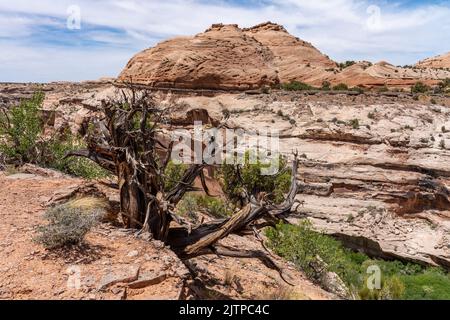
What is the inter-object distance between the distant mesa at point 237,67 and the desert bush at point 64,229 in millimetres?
21699

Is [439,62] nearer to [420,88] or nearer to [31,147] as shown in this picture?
[420,88]

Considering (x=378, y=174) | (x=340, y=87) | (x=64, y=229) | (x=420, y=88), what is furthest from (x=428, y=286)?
(x=340, y=87)

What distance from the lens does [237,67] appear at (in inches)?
1139

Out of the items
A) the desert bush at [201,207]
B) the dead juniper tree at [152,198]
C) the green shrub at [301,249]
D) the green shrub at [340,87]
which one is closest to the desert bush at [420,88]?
the green shrub at [340,87]

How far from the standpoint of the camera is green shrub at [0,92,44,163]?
10.9m

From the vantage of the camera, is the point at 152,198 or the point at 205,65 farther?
the point at 205,65

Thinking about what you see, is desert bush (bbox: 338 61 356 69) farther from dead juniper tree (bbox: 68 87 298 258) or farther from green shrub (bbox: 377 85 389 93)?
dead juniper tree (bbox: 68 87 298 258)

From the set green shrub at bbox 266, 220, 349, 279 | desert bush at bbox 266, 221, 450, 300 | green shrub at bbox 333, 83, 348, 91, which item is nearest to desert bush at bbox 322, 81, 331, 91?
green shrub at bbox 333, 83, 348, 91

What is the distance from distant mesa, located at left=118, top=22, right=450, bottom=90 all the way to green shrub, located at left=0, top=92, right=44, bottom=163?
14.6 metres

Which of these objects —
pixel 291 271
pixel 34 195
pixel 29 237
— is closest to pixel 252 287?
pixel 291 271

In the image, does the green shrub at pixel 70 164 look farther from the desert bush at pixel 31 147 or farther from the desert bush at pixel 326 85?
the desert bush at pixel 326 85

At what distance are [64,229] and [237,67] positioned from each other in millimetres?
25473

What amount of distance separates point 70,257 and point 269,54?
30.2m

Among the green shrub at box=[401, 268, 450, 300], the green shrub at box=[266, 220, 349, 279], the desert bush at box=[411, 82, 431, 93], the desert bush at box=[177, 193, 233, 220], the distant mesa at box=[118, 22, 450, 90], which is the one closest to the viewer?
the green shrub at box=[266, 220, 349, 279]
